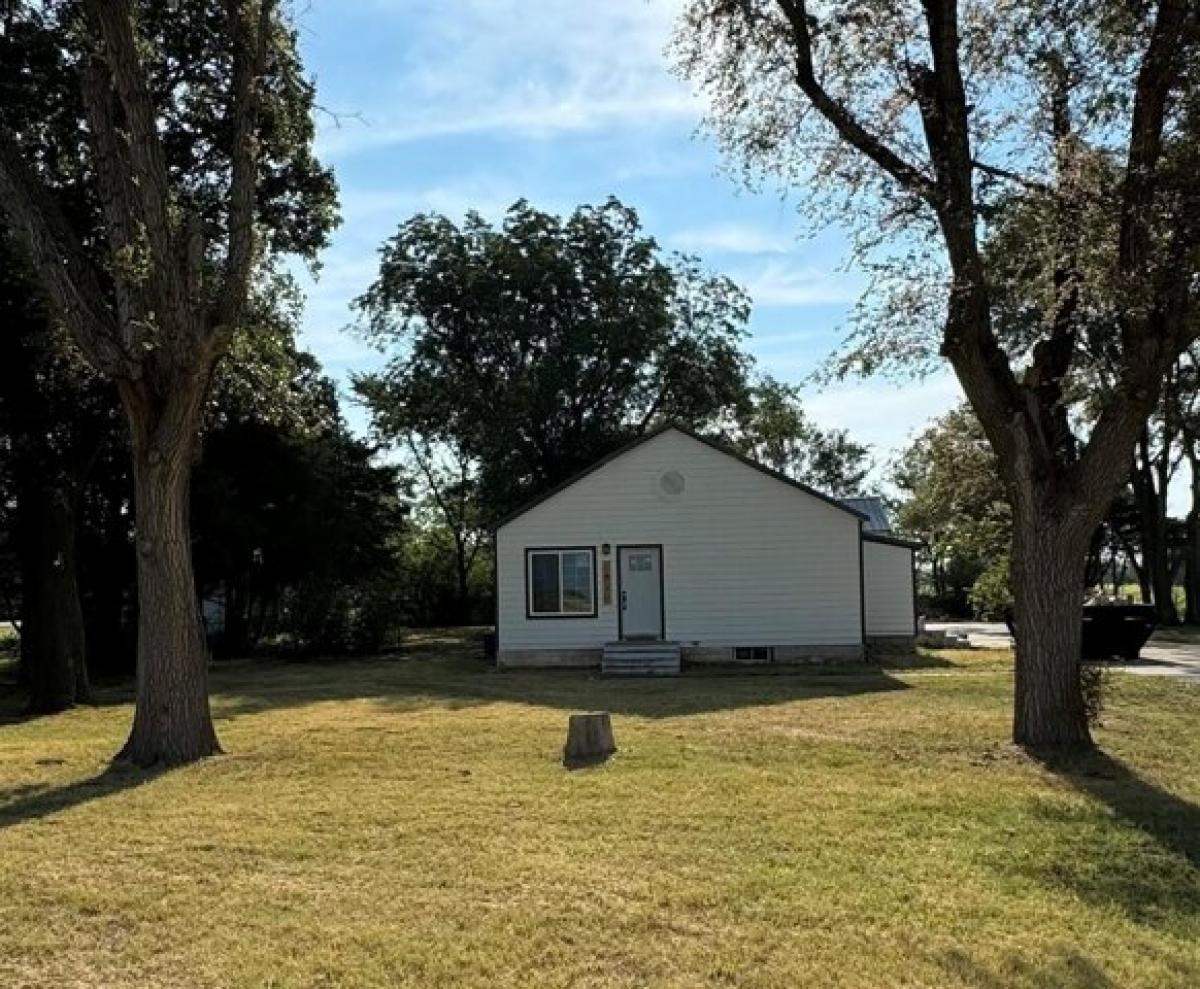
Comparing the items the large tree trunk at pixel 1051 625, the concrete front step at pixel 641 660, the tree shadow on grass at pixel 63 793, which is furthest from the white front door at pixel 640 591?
the tree shadow on grass at pixel 63 793

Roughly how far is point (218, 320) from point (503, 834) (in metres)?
6.03

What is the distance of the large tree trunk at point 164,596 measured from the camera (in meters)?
10.5

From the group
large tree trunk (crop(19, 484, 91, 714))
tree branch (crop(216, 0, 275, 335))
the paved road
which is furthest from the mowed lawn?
the paved road

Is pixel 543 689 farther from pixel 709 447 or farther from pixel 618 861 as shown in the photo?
pixel 618 861

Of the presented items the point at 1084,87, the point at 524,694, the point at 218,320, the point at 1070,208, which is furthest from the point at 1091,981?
the point at 524,694

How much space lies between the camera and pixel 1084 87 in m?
9.71

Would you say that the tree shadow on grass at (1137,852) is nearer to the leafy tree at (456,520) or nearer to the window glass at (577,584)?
the window glass at (577,584)

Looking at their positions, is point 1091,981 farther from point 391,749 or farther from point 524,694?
point 524,694

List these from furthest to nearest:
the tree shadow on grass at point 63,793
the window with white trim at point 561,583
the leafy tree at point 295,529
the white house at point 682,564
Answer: the leafy tree at point 295,529
the window with white trim at point 561,583
the white house at point 682,564
the tree shadow on grass at point 63,793

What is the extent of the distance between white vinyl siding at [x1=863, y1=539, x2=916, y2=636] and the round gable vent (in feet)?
16.8

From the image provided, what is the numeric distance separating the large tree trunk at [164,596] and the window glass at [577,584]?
12130 mm

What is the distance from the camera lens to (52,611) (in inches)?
695

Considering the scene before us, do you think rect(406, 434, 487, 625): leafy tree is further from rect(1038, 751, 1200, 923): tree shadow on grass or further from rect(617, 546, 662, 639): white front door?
rect(1038, 751, 1200, 923): tree shadow on grass

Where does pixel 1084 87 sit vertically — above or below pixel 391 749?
above
